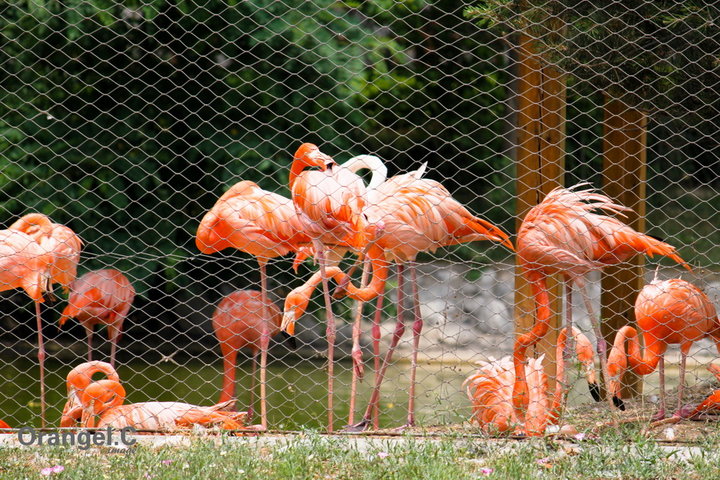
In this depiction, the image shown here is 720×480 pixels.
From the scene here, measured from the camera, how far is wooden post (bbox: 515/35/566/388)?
322cm

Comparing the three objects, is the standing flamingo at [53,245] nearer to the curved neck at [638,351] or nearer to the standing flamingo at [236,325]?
the standing flamingo at [236,325]

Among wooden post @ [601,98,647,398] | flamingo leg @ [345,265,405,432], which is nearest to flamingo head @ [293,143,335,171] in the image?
flamingo leg @ [345,265,405,432]

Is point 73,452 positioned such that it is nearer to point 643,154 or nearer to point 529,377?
point 529,377

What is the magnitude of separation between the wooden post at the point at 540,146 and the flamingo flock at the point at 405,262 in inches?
6.0

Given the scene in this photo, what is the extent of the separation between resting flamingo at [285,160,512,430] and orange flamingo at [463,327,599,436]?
0.78ft

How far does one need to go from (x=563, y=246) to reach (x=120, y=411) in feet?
4.76

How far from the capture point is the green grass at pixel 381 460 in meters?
2.19

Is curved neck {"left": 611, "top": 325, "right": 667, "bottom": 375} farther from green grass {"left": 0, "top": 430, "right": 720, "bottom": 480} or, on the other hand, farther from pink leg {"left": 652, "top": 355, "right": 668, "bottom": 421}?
green grass {"left": 0, "top": 430, "right": 720, "bottom": 480}

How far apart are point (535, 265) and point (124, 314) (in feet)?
5.24

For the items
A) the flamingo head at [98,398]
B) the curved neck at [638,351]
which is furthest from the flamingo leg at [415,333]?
the flamingo head at [98,398]

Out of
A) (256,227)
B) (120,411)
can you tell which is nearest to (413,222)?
(256,227)

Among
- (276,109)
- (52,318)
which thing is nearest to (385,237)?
(276,109)

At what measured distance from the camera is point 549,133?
3248 mm

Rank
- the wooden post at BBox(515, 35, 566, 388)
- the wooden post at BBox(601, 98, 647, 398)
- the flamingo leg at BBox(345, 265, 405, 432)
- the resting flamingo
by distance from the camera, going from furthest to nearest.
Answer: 1. the wooden post at BBox(601, 98, 647, 398)
2. the wooden post at BBox(515, 35, 566, 388)
3. the flamingo leg at BBox(345, 265, 405, 432)
4. the resting flamingo
